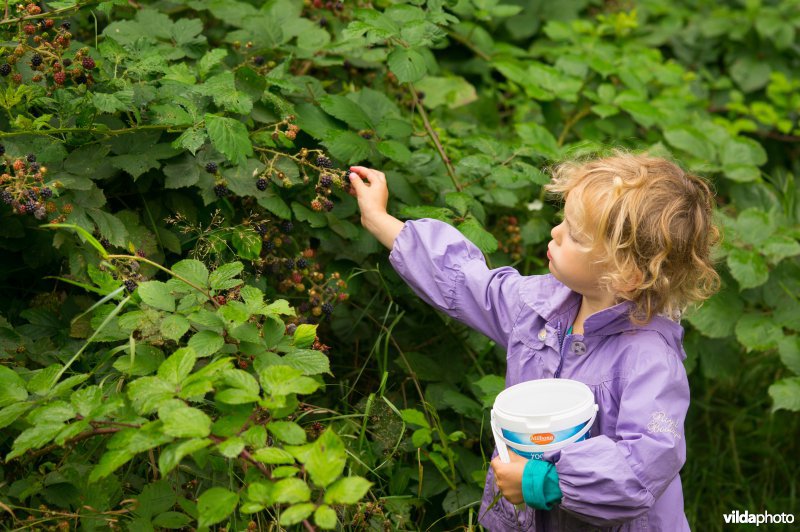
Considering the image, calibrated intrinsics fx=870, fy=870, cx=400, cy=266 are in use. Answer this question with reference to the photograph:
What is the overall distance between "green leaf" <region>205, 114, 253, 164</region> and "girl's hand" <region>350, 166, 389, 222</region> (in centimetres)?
31

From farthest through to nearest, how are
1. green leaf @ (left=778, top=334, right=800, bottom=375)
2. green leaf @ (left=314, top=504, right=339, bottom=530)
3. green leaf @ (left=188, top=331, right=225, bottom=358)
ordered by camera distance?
green leaf @ (left=778, top=334, right=800, bottom=375) → green leaf @ (left=188, top=331, right=225, bottom=358) → green leaf @ (left=314, top=504, right=339, bottom=530)

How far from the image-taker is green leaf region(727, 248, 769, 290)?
9.07 ft

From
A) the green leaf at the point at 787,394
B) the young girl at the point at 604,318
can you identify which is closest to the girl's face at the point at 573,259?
the young girl at the point at 604,318

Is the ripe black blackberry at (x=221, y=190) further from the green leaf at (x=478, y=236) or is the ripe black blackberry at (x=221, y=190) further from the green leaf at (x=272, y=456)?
the green leaf at (x=272, y=456)

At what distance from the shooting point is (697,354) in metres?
3.04

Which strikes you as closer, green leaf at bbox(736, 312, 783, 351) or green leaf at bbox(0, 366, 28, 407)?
green leaf at bbox(0, 366, 28, 407)

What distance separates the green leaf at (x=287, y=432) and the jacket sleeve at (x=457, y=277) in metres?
0.60

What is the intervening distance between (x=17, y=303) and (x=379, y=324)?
101 cm

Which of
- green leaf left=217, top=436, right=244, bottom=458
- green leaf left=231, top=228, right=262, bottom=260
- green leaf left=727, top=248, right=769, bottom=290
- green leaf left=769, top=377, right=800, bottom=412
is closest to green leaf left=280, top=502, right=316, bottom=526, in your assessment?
green leaf left=217, top=436, right=244, bottom=458

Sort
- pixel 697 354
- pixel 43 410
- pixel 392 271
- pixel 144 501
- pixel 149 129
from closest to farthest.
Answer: pixel 43 410 < pixel 144 501 < pixel 149 129 < pixel 392 271 < pixel 697 354

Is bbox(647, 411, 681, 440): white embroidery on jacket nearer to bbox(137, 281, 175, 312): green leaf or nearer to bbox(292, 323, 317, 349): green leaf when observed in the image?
bbox(292, 323, 317, 349): green leaf

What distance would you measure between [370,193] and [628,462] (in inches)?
37.6

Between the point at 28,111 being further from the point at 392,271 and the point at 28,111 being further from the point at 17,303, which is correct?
the point at 392,271

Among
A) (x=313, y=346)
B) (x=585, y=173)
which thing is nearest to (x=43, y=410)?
(x=313, y=346)
